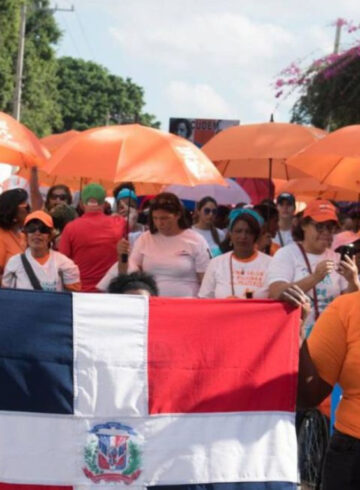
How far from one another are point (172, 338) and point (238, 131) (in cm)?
705

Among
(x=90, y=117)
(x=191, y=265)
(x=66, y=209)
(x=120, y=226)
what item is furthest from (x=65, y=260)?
(x=90, y=117)

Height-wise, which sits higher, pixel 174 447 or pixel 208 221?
pixel 208 221

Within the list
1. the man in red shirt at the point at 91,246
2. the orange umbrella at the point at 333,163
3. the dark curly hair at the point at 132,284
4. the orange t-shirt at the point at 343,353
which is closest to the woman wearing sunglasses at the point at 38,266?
the man in red shirt at the point at 91,246

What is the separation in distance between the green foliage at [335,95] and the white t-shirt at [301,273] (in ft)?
61.3

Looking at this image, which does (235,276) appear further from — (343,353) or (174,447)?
(343,353)

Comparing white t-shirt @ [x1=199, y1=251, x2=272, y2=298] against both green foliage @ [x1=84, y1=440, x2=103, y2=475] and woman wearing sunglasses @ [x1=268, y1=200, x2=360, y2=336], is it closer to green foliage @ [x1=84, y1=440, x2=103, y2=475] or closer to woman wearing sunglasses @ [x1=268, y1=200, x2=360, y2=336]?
woman wearing sunglasses @ [x1=268, y1=200, x2=360, y2=336]

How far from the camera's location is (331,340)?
14.4ft

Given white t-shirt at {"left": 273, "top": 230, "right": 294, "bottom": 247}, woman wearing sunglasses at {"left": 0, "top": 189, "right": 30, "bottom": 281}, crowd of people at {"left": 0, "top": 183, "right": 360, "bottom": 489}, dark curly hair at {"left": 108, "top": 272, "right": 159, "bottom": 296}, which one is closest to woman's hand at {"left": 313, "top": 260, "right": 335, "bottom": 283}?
crowd of people at {"left": 0, "top": 183, "right": 360, "bottom": 489}

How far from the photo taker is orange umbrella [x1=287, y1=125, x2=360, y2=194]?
9.20 m

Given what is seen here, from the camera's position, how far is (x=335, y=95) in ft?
86.2

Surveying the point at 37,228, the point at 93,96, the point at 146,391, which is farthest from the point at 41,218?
the point at 93,96

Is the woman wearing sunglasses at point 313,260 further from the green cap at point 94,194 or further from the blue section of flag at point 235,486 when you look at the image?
the green cap at point 94,194

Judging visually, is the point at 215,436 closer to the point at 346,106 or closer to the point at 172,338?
the point at 172,338

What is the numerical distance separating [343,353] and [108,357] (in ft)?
2.91
